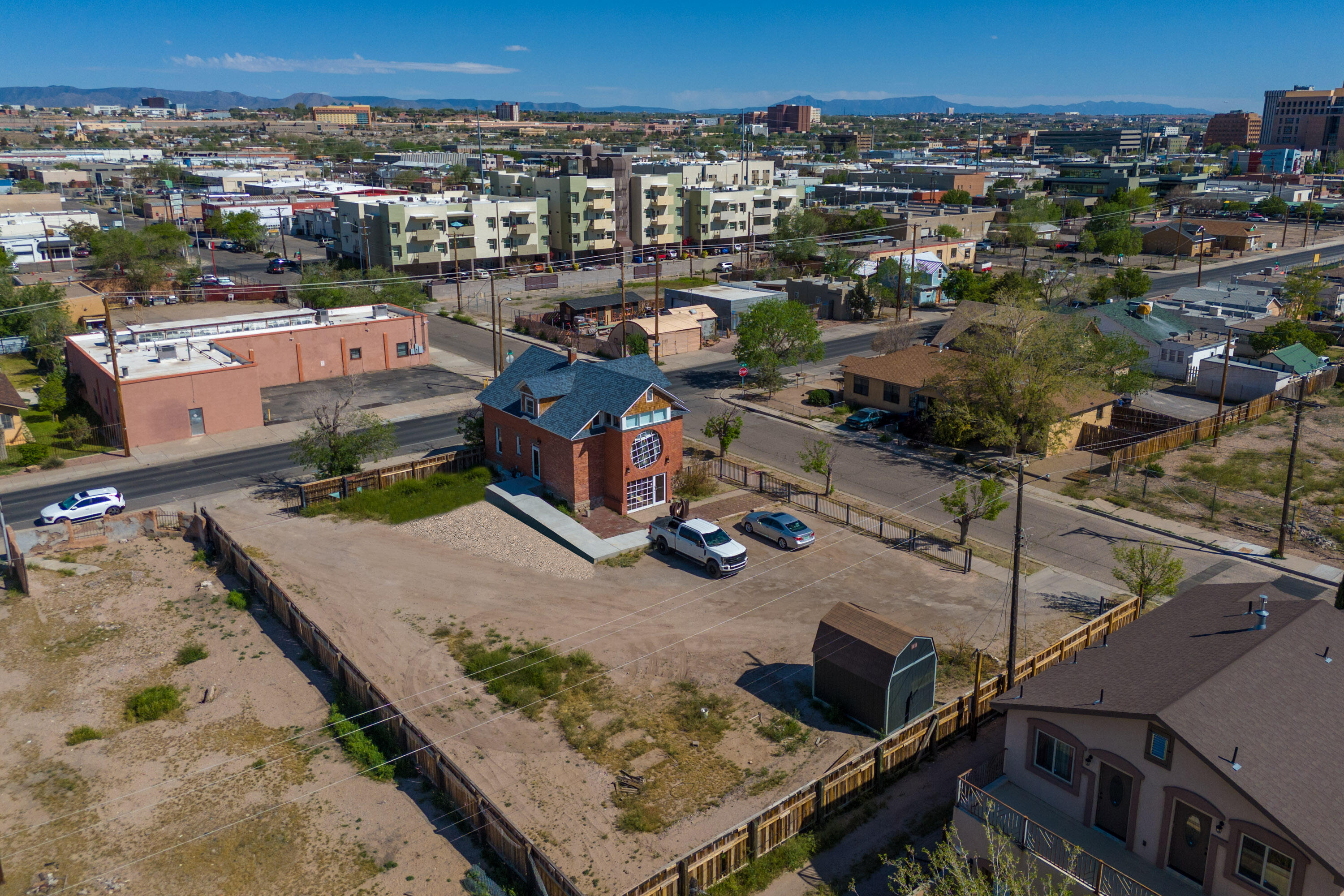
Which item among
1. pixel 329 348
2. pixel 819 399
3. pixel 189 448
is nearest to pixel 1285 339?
pixel 819 399

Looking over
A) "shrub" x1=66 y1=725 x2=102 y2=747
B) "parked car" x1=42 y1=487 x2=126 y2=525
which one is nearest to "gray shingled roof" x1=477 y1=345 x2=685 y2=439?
"parked car" x1=42 y1=487 x2=126 y2=525

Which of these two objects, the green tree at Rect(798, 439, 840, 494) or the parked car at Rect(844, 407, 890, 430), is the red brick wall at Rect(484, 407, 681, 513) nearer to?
the green tree at Rect(798, 439, 840, 494)

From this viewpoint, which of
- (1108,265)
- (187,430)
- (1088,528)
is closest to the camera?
(1088,528)

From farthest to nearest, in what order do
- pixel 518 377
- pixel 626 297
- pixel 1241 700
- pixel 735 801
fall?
pixel 626 297 → pixel 518 377 → pixel 735 801 → pixel 1241 700

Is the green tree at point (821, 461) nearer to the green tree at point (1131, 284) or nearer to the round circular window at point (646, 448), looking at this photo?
the round circular window at point (646, 448)

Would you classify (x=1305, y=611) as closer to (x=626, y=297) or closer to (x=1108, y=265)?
(x=626, y=297)

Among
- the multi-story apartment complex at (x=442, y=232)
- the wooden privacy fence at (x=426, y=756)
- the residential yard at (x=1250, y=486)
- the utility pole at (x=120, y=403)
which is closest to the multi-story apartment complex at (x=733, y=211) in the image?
the multi-story apartment complex at (x=442, y=232)

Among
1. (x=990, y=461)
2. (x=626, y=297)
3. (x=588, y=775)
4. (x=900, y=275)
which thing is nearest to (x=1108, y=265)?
(x=900, y=275)
